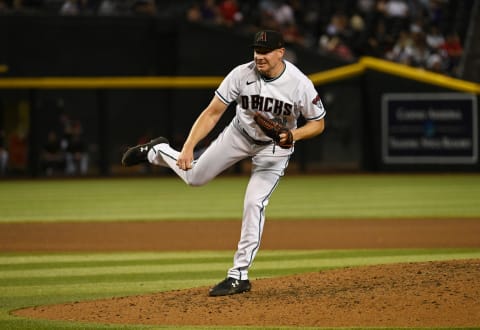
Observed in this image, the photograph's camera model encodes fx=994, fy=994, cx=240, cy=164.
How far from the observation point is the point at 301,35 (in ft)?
81.1

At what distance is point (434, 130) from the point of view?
22.8 metres

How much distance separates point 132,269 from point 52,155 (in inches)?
582

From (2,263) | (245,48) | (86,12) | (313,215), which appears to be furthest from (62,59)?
(2,263)

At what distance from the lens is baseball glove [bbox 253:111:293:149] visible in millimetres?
6758

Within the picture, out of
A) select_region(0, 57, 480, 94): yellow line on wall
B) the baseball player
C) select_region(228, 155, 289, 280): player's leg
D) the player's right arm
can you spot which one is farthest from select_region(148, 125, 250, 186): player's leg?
select_region(0, 57, 480, 94): yellow line on wall

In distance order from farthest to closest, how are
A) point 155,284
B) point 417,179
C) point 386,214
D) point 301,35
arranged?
point 301,35
point 417,179
point 386,214
point 155,284

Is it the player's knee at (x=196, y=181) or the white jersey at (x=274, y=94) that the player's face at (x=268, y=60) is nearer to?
the white jersey at (x=274, y=94)

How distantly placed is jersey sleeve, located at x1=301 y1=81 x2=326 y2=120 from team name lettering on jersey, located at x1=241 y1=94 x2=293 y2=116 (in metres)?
0.11

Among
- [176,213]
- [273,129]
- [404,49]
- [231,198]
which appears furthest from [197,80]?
[273,129]

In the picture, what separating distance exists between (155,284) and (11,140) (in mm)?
15904

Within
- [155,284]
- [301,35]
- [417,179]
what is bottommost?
[417,179]

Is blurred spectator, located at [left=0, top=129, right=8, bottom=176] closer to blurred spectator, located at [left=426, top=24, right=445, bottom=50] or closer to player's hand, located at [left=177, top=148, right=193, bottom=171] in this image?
blurred spectator, located at [left=426, top=24, right=445, bottom=50]

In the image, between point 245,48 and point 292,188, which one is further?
point 245,48

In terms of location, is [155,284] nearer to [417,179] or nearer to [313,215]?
[313,215]
